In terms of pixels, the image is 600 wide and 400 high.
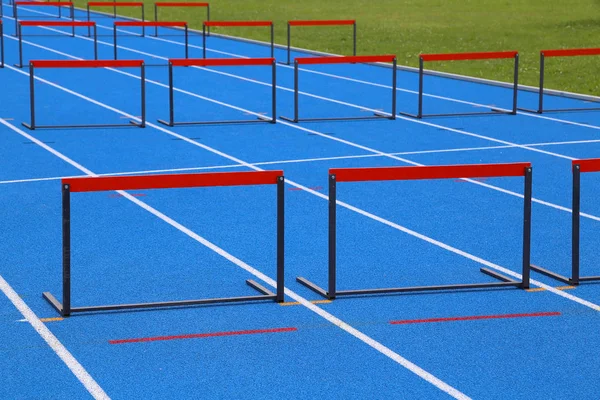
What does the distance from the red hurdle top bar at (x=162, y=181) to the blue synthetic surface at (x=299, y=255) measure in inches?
31.4

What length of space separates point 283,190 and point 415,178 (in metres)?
0.84

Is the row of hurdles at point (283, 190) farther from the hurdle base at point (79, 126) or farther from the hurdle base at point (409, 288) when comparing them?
the hurdle base at point (79, 126)

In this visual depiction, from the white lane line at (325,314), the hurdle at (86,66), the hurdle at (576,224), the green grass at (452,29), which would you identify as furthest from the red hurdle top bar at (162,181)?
the green grass at (452,29)

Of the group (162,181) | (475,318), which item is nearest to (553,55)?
(475,318)

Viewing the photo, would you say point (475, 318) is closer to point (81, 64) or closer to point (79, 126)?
point (81, 64)

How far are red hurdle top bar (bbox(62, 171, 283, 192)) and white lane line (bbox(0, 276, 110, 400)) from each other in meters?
0.82

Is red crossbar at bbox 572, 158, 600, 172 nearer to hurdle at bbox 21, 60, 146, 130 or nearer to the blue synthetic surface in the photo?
the blue synthetic surface

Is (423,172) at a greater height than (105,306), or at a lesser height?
greater

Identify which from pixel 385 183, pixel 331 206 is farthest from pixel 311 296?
pixel 385 183

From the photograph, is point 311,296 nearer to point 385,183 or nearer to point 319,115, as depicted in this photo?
point 385,183

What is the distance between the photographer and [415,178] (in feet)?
23.4

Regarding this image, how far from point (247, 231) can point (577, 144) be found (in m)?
6.27

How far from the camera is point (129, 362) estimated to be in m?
6.03

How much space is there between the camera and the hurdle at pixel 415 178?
706 cm
